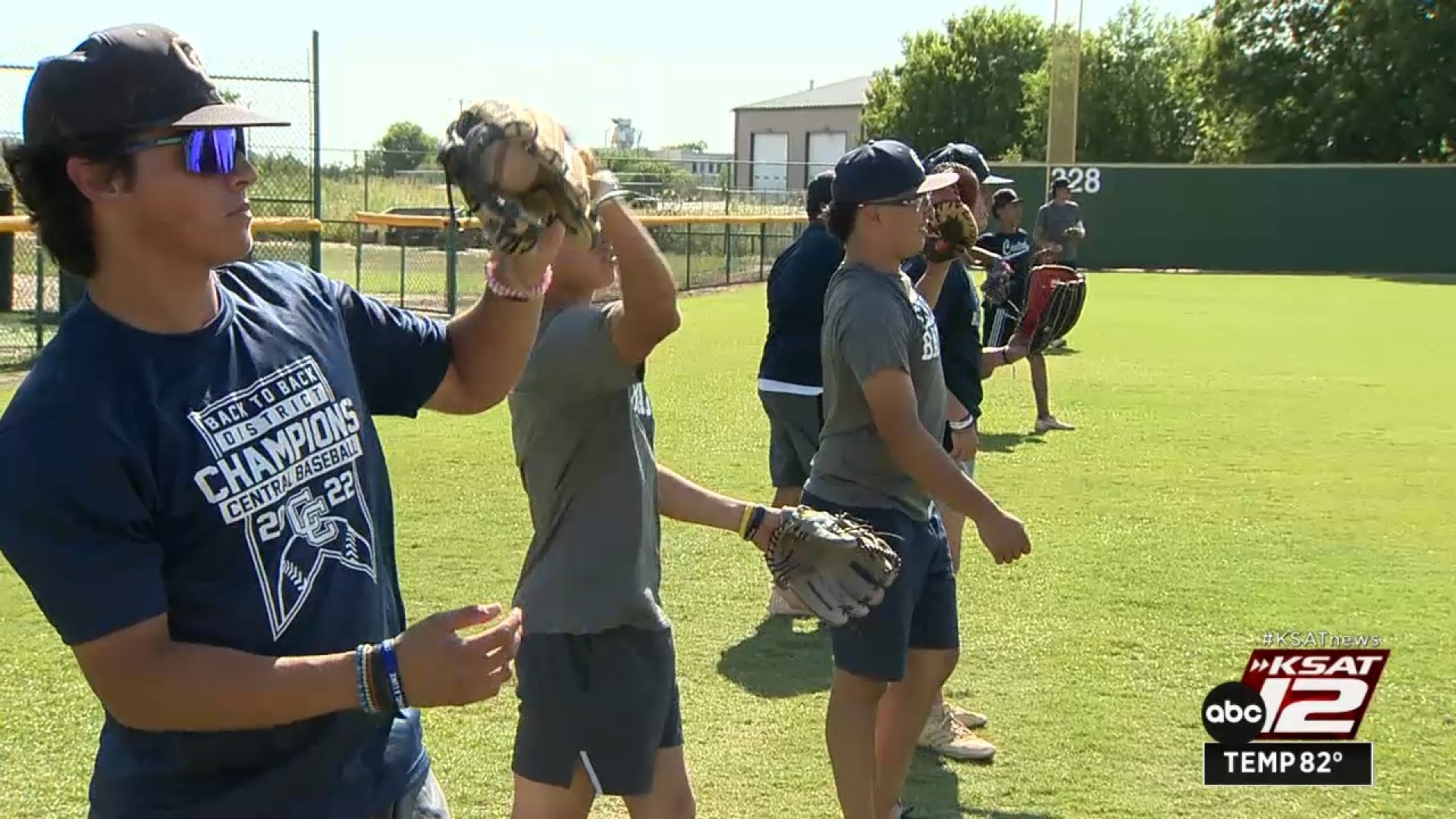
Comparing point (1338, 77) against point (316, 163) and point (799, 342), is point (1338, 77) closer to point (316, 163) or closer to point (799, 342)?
point (316, 163)

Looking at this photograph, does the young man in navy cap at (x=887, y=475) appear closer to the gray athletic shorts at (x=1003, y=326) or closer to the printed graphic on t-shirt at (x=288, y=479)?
the printed graphic on t-shirt at (x=288, y=479)

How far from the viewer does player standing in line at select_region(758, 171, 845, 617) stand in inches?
260

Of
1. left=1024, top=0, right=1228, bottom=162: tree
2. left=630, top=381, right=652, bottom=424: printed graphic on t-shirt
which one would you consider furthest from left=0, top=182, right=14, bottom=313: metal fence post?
left=1024, top=0, right=1228, bottom=162: tree

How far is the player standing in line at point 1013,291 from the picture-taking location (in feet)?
34.6

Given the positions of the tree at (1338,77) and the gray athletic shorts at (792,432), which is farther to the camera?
the tree at (1338,77)

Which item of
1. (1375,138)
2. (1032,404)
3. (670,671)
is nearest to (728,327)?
(1032,404)

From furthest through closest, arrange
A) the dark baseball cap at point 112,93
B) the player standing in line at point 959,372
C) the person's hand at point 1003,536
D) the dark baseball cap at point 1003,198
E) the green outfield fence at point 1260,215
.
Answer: the green outfield fence at point 1260,215
the dark baseball cap at point 1003,198
the player standing in line at point 959,372
the person's hand at point 1003,536
the dark baseball cap at point 112,93

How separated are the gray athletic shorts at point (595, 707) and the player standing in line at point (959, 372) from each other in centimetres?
190

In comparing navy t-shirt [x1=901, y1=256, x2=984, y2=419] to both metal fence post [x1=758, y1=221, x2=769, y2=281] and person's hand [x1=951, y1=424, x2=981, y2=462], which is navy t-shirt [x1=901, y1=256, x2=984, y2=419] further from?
metal fence post [x1=758, y1=221, x2=769, y2=281]

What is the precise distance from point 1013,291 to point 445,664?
923cm

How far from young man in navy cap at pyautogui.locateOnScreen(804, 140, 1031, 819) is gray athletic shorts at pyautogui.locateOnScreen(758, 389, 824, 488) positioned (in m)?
2.27

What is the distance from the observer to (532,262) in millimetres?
2564

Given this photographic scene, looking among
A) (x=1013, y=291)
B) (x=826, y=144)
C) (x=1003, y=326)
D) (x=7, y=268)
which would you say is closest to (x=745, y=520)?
(x=1003, y=326)

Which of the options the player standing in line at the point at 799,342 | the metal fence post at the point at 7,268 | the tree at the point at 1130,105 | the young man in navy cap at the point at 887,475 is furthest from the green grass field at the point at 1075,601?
the tree at the point at 1130,105
